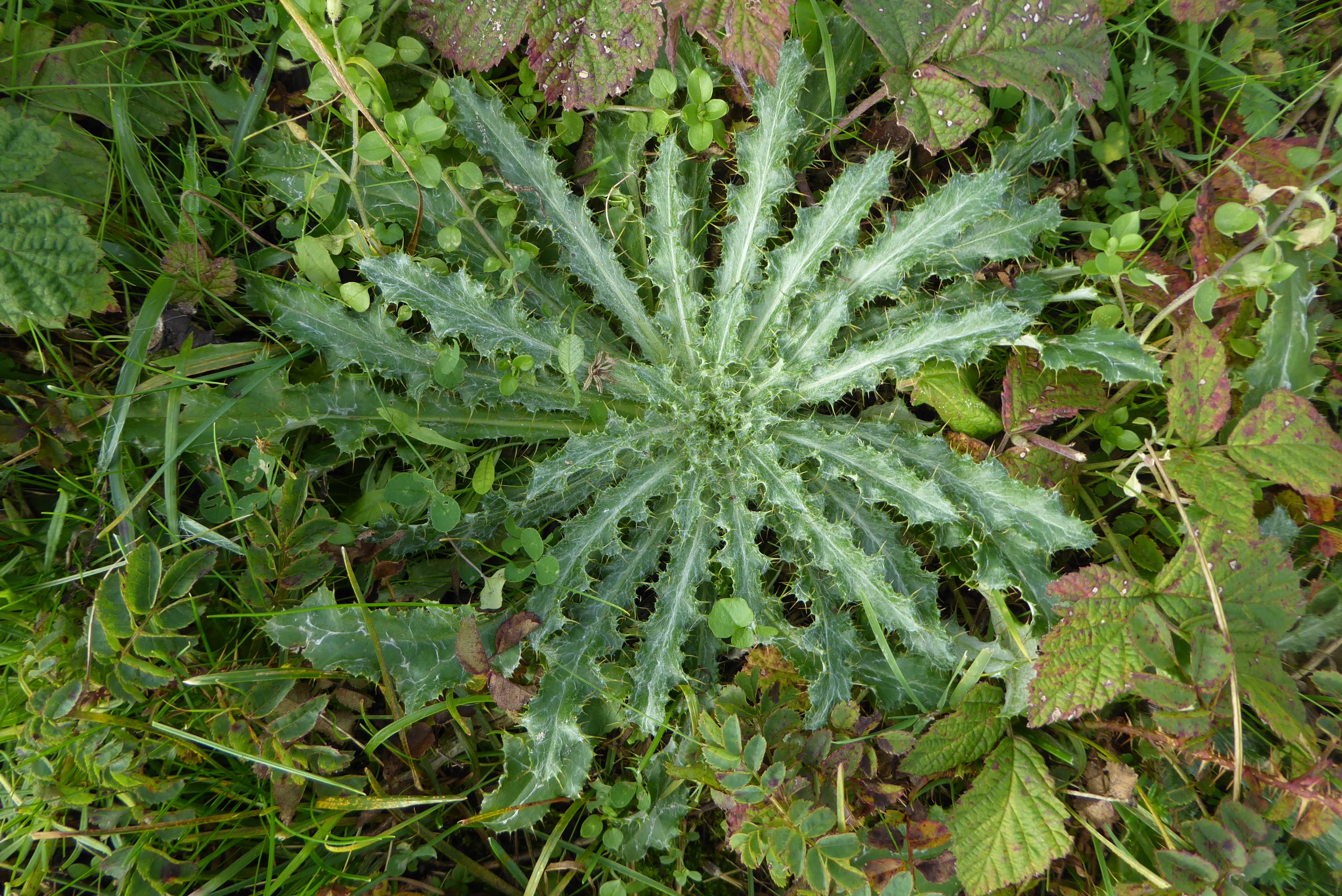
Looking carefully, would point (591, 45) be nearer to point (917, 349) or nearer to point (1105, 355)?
point (917, 349)

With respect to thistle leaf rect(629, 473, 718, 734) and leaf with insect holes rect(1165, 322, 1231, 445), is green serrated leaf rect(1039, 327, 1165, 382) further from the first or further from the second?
thistle leaf rect(629, 473, 718, 734)

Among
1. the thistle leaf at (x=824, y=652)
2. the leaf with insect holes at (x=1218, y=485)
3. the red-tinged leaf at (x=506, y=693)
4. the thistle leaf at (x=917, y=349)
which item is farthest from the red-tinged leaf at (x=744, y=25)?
the red-tinged leaf at (x=506, y=693)

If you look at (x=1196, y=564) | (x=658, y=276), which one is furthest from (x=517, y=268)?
(x=1196, y=564)

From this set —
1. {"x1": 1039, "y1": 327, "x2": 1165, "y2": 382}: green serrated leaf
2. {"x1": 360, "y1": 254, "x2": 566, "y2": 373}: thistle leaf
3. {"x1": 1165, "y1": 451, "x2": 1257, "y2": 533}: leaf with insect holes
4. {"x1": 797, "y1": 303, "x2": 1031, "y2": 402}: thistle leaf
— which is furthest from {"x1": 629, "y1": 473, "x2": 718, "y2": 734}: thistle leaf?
{"x1": 1165, "y1": 451, "x2": 1257, "y2": 533}: leaf with insect holes

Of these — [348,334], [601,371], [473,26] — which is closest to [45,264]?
[348,334]

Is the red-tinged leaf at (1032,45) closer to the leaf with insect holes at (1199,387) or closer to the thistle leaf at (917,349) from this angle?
the thistle leaf at (917,349)

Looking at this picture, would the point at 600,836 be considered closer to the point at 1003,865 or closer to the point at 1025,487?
the point at 1003,865
